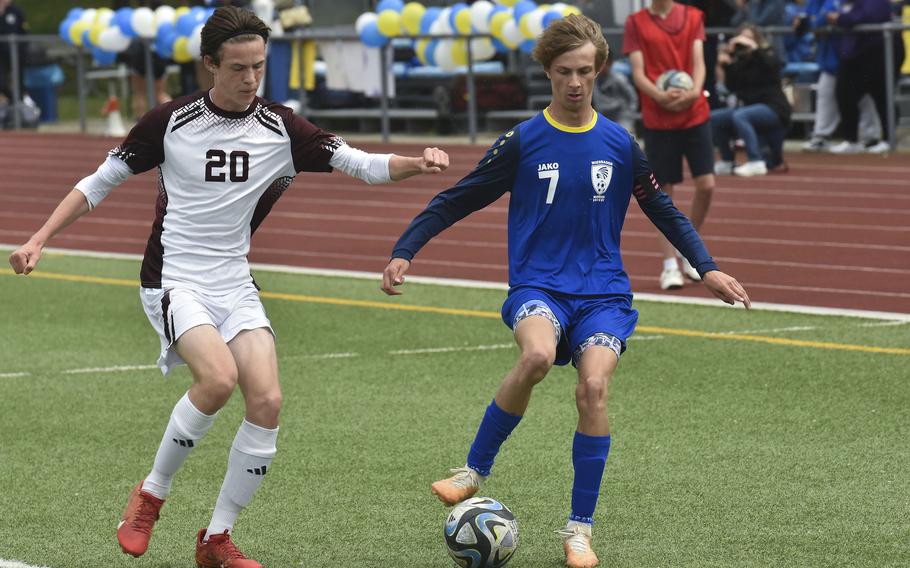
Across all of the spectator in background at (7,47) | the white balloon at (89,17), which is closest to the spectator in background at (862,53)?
the white balloon at (89,17)

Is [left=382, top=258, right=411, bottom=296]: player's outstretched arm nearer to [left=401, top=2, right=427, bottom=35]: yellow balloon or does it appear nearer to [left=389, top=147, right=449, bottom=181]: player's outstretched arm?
[left=389, top=147, right=449, bottom=181]: player's outstretched arm

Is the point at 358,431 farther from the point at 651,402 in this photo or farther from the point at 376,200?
the point at 376,200

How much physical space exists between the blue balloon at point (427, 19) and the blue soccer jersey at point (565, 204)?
14561mm

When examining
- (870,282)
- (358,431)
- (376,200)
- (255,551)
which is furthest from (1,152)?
(255,551)

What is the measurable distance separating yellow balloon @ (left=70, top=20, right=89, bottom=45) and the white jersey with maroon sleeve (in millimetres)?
18988

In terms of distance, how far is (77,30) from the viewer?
24141 mm

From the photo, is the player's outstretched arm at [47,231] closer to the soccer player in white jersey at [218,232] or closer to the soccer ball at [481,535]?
the soccer player in white jersey at [218,232]

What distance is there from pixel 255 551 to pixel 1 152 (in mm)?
17612

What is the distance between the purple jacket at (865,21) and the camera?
1711cm

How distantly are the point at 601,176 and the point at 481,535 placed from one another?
54.7 inches

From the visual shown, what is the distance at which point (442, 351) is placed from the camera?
965 cm

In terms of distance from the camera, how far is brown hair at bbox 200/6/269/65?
219 inches

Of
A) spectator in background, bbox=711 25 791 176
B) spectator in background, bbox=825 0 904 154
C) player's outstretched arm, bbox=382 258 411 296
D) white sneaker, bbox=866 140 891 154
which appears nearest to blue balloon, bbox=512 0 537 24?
spectator in background, bbox=711 25 791 176

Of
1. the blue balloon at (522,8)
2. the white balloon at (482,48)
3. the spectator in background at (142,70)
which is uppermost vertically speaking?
the blue balloon at (522,8)
